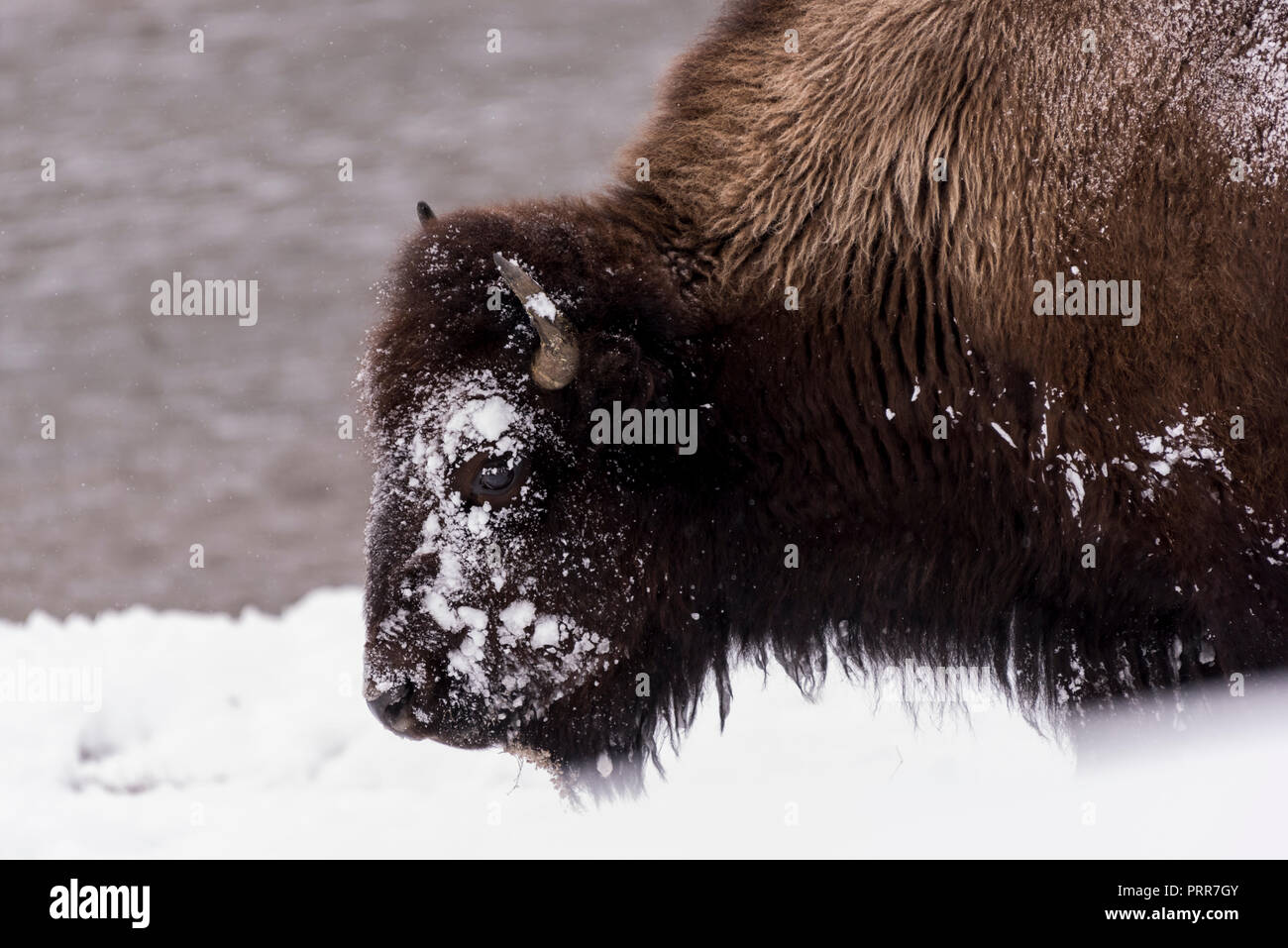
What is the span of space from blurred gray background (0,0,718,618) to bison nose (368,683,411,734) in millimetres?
2796

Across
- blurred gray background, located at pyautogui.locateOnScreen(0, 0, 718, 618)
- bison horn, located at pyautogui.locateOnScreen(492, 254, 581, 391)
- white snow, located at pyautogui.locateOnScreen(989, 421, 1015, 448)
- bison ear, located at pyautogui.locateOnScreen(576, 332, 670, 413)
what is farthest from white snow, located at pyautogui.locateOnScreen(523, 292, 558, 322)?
blurred gray background, located at pyautogui.locateOnScreen(0, 0, 718, 618)

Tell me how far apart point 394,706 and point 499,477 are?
55cm

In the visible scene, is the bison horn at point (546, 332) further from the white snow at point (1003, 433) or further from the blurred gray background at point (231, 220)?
the blurred gray background at point (231, 220)

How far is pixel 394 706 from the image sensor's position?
103 inches

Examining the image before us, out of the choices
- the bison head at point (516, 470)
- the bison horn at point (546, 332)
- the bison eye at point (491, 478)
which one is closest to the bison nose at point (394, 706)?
the bison head at point (516, 470)

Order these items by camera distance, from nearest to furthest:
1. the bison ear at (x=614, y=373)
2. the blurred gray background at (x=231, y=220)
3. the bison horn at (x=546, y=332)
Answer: the bison horn at (x=546, y=332) → the bison ear at (x=614, y=373) → the blurred gray background at (x=231, y=220)

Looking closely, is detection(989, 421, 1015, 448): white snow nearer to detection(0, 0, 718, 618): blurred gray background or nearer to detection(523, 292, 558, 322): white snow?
detection(523, 292, 558, 322): white snow

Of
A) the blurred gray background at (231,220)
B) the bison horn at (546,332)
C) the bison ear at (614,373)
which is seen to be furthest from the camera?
the blurred gray background at (231,220)

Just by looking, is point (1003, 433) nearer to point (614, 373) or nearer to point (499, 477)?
point (614, 373)

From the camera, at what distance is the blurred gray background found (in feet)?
19.0

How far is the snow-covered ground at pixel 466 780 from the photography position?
2684mm

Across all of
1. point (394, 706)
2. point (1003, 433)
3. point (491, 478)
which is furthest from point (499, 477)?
point (1003, 433)

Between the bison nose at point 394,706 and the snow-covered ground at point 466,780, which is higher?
the bison nose at point 394,706

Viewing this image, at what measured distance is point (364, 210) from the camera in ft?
23.3
